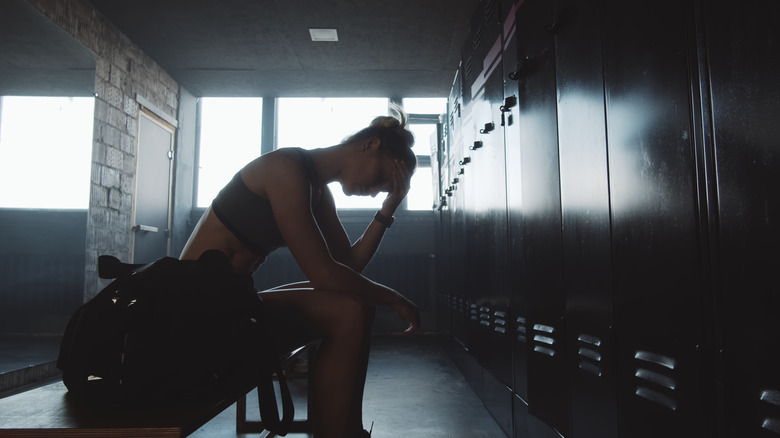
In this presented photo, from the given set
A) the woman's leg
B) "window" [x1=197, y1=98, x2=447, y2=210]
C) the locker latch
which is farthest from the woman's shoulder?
"window" [x1=197, y1=98, x2=447, y2=210]

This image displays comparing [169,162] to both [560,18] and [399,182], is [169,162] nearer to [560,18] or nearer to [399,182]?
[399,182]

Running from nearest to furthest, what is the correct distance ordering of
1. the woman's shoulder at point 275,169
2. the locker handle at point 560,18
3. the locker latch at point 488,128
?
1. the woman's shoulder at point 275,169
2. the locker handle at point 560,18
3. the locker latch at point 488,128

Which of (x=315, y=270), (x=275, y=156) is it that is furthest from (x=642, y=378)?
(x=275, y=156)

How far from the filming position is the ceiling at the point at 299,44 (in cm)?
348

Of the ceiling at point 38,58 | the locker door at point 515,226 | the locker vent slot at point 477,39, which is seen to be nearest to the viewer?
the locker door at point 515,226

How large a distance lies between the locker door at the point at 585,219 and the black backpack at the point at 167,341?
70cm

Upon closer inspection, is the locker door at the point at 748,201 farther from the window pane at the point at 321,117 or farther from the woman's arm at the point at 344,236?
the window pane at the point at 321,117

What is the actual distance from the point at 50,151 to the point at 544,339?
143 inches

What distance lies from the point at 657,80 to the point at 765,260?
0.38m

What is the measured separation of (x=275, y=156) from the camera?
1.17 metres

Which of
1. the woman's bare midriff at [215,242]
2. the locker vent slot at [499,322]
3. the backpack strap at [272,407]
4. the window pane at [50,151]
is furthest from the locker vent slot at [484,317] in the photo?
the window pane at [50,151]

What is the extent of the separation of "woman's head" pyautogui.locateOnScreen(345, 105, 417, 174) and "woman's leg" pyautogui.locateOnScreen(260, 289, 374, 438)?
0.49 metres

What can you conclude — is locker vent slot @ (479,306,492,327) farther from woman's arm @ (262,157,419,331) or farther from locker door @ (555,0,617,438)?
woman's arm @ (262,157,419,331)

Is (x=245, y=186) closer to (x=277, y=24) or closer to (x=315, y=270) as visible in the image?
(x=315, y=270)
